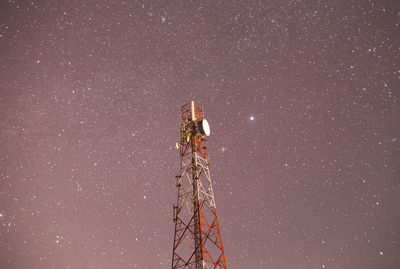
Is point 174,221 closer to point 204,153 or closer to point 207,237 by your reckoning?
point 207,237

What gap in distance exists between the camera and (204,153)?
20.4 metres

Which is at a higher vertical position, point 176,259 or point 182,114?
point 182,114

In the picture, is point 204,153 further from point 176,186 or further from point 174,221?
point 174,221

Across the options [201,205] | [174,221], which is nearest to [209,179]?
[201,205]

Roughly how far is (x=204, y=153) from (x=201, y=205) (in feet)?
13.0

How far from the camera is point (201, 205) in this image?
1769 cm

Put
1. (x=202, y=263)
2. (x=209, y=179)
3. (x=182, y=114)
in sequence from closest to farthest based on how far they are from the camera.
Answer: (x=202, y=263)
(x=209, y=179)
(x=182, y=114)

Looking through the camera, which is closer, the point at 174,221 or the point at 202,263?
the point at 202,263

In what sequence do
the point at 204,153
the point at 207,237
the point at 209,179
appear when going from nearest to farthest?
the point at 207,237, the point at 209,179, the point at 204,153

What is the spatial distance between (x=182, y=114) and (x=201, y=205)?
282 inches

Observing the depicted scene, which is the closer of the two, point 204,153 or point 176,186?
point 176,186

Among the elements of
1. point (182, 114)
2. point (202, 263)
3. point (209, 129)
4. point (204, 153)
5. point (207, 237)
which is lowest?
point (202, 263)

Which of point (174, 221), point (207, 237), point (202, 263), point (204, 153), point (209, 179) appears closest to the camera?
point (202, 263)

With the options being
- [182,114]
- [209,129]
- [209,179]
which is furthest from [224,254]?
[182,114]
